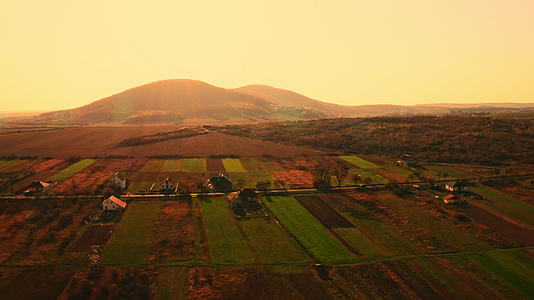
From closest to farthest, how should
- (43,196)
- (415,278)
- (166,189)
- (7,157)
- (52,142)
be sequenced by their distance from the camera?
(415,278) → (43,196) → (166,189) → (7,157) → (52,142)

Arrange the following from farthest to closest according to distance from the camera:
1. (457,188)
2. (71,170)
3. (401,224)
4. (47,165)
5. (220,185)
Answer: (47,165) → (71,170) → (220,185) → (457,188) → (401,224)

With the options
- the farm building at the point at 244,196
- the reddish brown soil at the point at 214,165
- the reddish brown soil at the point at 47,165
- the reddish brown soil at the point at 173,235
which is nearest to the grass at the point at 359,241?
the farm building at the point at 244,196

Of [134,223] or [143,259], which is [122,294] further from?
[134,223]

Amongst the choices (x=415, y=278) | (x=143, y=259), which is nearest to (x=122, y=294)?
(x=143, y=259)

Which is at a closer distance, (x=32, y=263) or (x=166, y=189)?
(x=32, y=263)

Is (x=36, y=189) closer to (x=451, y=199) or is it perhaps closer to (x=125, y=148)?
(x=125, y=148)

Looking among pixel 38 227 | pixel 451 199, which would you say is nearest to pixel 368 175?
pixel 451 199
